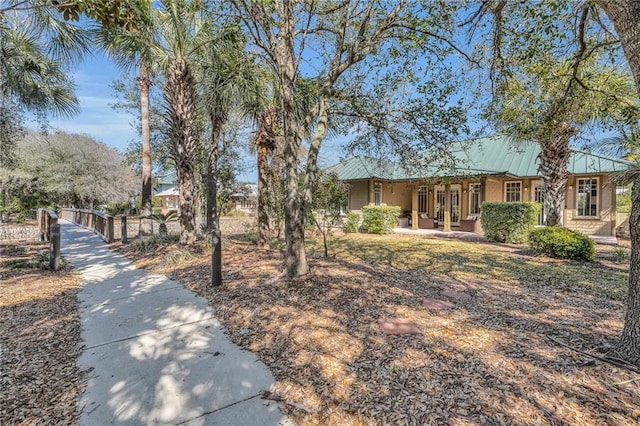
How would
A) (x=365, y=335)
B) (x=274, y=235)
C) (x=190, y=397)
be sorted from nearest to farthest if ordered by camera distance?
(x=190, y=397) → (x=365, y=335) → (x=274, y=235)

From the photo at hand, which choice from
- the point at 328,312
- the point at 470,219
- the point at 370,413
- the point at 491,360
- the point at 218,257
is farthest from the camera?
the point at 470,219

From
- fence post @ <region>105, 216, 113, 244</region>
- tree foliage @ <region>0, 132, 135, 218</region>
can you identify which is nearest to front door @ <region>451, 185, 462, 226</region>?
fence post @ <region>105, 216, 113, 244</region>

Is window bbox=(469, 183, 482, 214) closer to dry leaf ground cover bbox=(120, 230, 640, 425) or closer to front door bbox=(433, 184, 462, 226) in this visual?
front door bbox=(433, 184, 462, 226)

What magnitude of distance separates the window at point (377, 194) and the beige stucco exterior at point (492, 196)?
134 millimetres

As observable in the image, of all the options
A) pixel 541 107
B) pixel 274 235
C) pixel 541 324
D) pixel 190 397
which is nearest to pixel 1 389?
pixel 190 397

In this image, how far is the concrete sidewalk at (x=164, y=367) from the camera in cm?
232

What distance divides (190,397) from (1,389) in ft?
5.39

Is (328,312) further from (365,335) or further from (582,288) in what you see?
(582,288)

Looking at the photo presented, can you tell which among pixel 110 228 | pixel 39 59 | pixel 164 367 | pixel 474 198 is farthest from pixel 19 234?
pixel 474 198

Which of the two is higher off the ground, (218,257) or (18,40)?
(18,40)

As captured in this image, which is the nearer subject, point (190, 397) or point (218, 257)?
point (190, 397)

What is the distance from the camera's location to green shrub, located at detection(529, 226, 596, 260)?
835cm

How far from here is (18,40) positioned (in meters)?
7.23

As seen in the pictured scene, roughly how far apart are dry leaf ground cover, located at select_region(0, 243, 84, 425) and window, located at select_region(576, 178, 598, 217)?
18.4m
